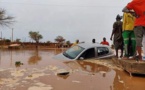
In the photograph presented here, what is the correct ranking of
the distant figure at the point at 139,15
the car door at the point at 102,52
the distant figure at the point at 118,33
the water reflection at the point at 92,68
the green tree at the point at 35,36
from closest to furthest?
1. the distant figure at the point at 139,15
2. the water reflection at the point at 92,68
3. the distant figure at the point at 118,33
4. the car door at the point at 102,52
5. the green tree at the point at 35,36

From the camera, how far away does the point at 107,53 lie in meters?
11.7

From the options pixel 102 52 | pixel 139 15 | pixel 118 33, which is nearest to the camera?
pixel 139 15

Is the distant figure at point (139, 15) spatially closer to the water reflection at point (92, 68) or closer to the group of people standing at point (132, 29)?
the group of people standing at point (132, 29)

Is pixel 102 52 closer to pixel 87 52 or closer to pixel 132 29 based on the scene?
pixel 87 52

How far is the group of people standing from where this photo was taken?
7051mm

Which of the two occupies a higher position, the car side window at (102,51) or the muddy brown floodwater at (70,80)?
the car side window at (102,51)

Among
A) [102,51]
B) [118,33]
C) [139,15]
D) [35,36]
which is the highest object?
[35,36]

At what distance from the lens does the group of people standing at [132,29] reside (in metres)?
7.05

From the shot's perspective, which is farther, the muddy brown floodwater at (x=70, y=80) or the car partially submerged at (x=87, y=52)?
the car partially submerged at (x=87, y=52)

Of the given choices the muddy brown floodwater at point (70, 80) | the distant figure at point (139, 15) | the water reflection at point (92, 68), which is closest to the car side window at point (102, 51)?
the water reflection at point (92, 68)

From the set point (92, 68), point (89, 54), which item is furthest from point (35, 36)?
point (92, 68)

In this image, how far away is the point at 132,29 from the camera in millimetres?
8406

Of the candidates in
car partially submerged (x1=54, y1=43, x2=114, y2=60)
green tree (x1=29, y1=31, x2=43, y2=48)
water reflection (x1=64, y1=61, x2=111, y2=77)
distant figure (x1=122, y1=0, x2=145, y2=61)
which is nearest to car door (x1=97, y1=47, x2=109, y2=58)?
car partially submerged (x1=54, y1=43, x2=114, y2=60)

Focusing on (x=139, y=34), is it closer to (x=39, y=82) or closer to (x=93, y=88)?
(x=93, y=88)
